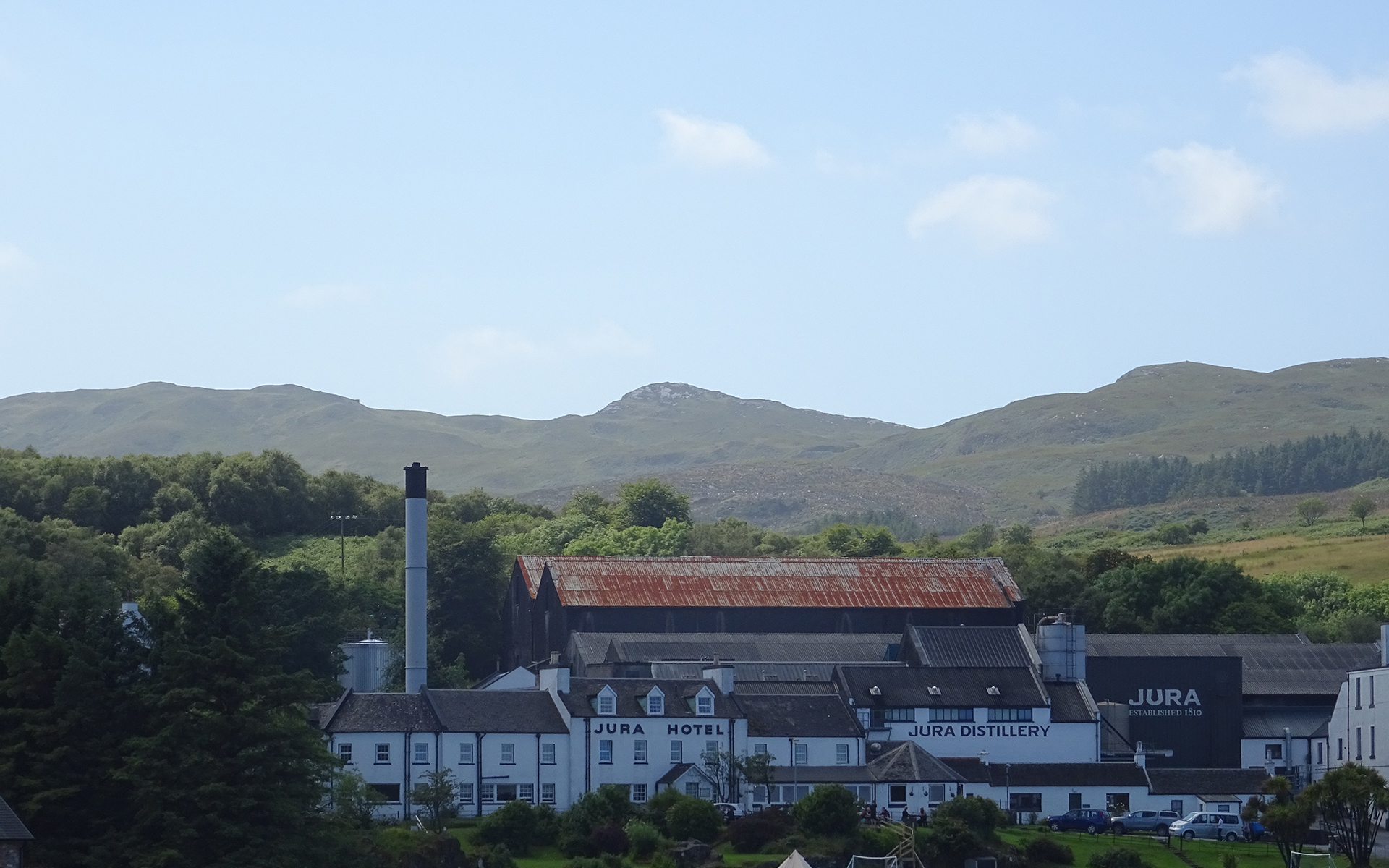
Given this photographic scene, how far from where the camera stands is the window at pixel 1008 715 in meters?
77.6

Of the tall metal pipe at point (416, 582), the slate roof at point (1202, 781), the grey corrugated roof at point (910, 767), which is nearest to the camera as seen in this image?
the grey corrugated roof at point (910, 767)

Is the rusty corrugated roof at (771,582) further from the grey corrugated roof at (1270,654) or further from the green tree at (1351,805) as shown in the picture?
the green tree at (1351,805)

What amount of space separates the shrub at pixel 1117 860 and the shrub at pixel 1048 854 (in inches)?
30.4

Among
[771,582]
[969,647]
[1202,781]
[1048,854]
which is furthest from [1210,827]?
[771,582]

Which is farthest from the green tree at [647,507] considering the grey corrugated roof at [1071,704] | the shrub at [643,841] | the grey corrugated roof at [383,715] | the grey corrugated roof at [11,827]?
the grey corrugated roof at [11,827]

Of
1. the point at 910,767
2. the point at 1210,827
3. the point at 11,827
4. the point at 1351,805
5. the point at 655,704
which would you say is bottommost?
the point at 1210,827

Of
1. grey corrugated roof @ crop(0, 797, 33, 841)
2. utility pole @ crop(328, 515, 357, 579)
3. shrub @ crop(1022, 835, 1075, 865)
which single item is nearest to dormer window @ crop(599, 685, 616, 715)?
shrub @ crop(1022, 835, 1075, 865)

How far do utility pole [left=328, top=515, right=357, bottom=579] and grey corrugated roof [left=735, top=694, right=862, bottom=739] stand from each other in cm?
4675

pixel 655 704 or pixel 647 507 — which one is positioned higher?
pixel 647 507

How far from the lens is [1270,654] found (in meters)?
92.7

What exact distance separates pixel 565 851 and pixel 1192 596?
5128cm

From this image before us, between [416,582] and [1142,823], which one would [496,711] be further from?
[1142,823]

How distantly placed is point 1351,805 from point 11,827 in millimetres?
40231

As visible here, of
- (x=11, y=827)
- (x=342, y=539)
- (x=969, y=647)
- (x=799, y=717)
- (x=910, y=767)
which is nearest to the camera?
A: (x=11, y=827)
